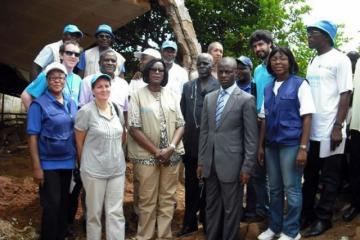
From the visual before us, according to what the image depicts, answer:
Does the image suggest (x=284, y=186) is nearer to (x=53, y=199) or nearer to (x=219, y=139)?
(x=219, y=139)

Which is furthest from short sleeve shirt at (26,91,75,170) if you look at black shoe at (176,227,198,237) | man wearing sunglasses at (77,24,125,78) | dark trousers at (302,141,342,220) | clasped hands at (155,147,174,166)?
dark trousers at (302,141,342,220)

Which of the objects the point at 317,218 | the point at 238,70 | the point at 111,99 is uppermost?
the point at 238,70

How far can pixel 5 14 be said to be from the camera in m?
9.27

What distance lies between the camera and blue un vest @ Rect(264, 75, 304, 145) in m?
4.32

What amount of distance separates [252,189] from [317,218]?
2.39ft

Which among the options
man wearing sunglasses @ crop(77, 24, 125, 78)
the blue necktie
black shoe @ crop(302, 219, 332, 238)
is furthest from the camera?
man wearing sunglasses @ crop(77, 24, 125, 78)

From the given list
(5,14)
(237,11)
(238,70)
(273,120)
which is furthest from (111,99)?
(237,11)

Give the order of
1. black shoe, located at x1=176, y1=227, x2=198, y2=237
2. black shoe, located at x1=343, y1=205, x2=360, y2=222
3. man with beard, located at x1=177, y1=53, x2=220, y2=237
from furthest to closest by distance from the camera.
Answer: black shoe, located at x1=176, y1=227, x2=198, y2=237
man with beard, located at x1=177, y1=53, x2=220, y2=237
black shoe, located at x1=343, y1=205, x2=360, y2=222

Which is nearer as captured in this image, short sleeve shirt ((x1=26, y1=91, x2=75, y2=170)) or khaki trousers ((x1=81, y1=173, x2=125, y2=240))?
short sleeve shirt ((x1=26, y1=91, x2=75, y2=170))

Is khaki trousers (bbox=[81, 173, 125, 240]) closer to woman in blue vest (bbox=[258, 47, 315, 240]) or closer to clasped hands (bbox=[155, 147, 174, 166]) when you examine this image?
clasped hands (bbox=[155, 147, 174, 166])

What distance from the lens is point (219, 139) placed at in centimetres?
448

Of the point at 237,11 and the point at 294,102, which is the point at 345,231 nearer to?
the point at 294,102

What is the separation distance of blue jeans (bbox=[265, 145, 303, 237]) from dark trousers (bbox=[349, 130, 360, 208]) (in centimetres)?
89

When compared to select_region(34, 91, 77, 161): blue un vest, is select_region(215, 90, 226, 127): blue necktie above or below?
above
